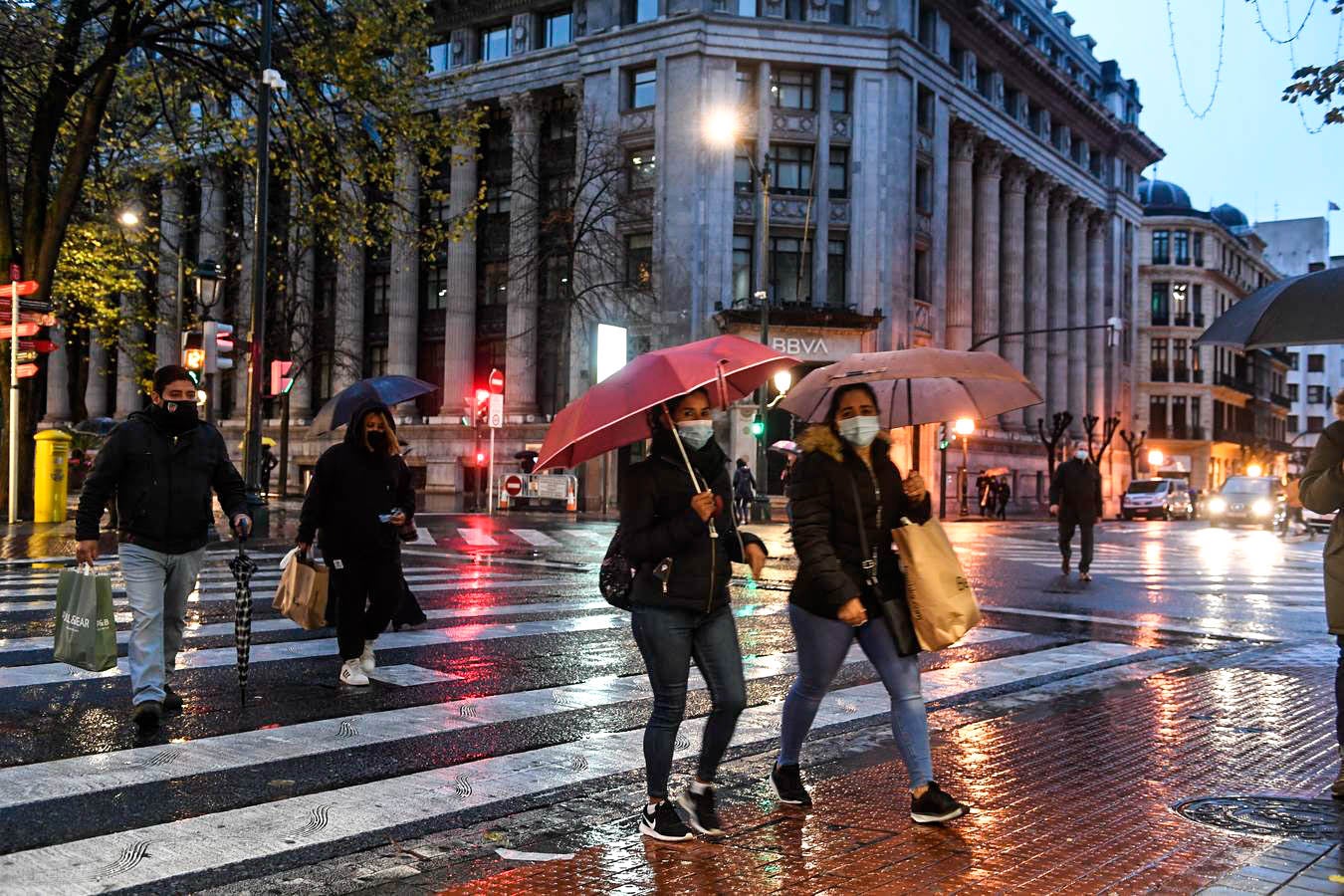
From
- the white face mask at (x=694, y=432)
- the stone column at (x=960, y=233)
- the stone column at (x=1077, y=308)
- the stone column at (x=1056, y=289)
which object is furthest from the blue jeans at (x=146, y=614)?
the stone column at (x=1077, y=308)

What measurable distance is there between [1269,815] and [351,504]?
543 cm

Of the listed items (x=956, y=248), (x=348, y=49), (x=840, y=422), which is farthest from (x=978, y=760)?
(x=956, y=248)

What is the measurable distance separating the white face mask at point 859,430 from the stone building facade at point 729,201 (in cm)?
3242

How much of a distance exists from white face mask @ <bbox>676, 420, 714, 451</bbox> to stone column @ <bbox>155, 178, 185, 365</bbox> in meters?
41.4

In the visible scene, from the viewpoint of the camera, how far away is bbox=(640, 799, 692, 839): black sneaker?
15.9ft

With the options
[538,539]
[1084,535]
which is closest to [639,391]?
[1084,535]

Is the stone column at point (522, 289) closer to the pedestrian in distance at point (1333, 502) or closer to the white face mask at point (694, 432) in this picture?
the pedestrian in distance at point (1333, 502)

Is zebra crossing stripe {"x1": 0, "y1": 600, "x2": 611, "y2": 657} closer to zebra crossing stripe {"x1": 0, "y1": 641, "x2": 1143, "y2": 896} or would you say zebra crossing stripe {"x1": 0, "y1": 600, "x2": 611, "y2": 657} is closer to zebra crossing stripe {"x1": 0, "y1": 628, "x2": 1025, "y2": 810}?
zebra crossing stripe {"x1": 0, "y1": 628, "x2": 1025, "y2": 810}

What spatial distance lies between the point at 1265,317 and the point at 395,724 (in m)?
5.02

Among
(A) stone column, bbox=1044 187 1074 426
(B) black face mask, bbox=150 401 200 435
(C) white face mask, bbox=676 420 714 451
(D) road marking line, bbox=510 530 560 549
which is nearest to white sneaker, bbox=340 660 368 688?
(B) black face mask, bbox=150 401 200 435

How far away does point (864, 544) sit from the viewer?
515 centimetres

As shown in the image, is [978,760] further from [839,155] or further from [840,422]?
[839,155]

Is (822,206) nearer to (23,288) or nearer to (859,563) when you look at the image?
(23,288)

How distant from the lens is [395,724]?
694 centimetres
